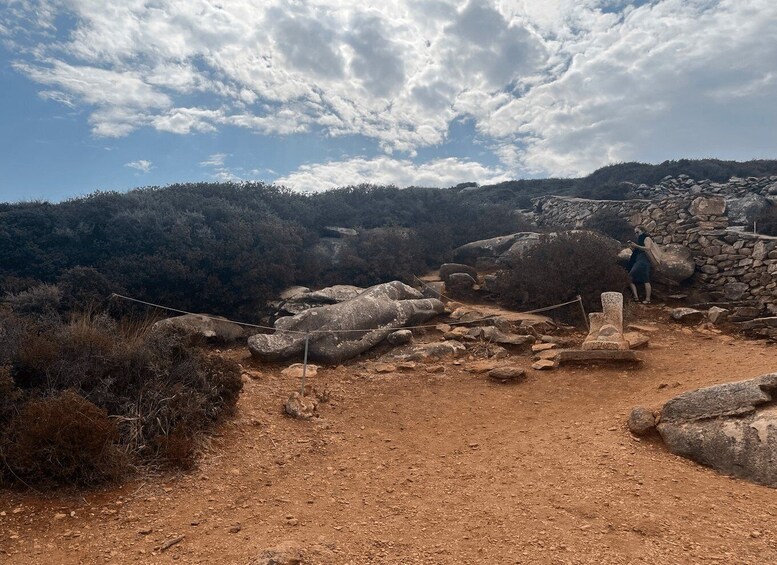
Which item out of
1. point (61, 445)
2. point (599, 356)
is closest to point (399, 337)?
point (599, 356)

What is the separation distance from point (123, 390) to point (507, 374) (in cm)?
497

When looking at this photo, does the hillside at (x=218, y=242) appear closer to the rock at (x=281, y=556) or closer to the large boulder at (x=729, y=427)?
the rock at (x=281, y=556)

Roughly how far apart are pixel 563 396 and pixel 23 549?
5778 mm

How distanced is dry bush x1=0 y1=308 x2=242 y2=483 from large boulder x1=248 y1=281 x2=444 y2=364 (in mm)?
2066

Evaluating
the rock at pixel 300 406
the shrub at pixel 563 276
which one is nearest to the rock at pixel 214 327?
the rock at pixel 300 406

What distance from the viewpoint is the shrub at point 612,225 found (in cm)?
1491

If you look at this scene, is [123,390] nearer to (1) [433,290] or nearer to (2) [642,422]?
(2) [642,422]

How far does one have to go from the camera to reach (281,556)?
9.57ft

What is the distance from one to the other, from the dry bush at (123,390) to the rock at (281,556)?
1.66 metres

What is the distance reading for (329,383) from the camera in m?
6.88

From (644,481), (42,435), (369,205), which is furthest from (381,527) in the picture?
(369,205)

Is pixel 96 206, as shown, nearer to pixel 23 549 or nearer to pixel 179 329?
pixel 179 329

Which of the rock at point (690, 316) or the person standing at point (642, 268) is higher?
the person standing at point (642, 268)

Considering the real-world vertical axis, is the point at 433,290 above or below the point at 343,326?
above
